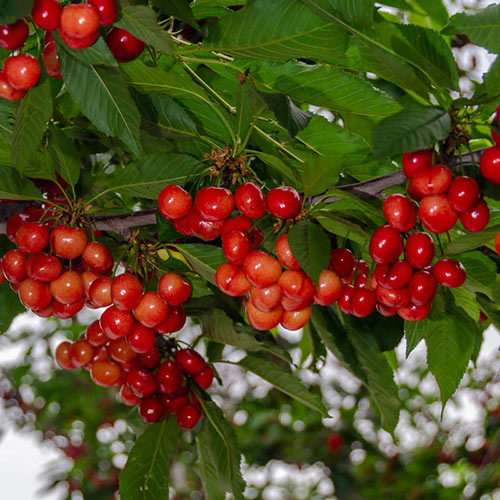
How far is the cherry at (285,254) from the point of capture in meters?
0.78

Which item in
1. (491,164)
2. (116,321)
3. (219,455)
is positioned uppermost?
(491,164)

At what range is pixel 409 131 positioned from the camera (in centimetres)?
60

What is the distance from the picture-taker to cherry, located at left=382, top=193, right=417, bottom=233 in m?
0.70

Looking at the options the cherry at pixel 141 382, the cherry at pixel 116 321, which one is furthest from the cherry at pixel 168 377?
the cherry at pixel 116 321

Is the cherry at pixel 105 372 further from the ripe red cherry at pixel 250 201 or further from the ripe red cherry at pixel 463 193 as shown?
the ripe red cherry at pixel 463 193

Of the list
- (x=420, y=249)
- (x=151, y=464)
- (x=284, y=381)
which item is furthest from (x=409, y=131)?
(x=151, y=464)

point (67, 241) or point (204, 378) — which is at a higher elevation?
point (67, 241)

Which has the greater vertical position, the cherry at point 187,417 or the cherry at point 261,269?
the cherry at point 261,269

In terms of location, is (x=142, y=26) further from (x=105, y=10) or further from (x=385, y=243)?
(x=385, y=243)

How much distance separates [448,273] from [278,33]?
348 mm

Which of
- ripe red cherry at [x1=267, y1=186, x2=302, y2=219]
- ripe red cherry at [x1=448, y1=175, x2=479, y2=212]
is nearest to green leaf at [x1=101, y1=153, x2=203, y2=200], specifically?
ripe red cherry at [x1=267, y1=186, x2=302, y2=219]

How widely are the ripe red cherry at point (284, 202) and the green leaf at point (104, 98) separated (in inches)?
6.7

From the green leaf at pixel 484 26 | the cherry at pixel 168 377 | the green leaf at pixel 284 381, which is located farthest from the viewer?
the cherry at pixel 168 377

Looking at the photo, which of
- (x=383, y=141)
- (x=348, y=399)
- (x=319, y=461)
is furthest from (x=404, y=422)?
(x=383, y=141)
